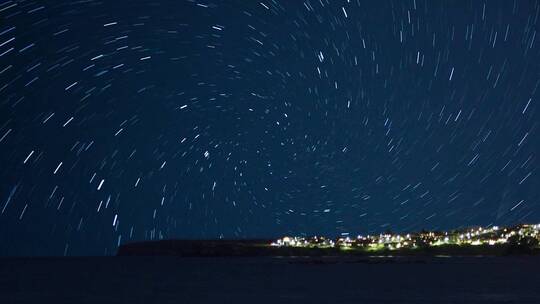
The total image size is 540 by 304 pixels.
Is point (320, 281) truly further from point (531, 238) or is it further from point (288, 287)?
point (531, 238)

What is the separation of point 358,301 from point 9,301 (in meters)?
18.8

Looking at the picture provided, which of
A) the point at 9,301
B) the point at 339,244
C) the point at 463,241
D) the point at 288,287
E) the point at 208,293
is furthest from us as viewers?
the point at 339,244

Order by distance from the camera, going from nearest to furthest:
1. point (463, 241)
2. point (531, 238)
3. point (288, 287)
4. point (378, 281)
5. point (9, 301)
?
point (9, 301), point (288, 287), point (378, 281), point (531, 238), point (463, 241)

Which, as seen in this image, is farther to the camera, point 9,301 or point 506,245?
point 506,245

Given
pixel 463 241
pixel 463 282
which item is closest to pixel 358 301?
pixel 463 282

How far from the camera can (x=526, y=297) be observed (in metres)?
40.0

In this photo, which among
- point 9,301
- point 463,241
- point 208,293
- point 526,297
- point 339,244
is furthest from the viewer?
point 339,244

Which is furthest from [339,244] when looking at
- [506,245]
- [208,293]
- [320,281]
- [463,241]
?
[208,293]

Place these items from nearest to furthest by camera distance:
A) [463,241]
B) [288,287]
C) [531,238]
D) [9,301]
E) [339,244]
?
[9,301], [288,287], [531,238], [463,241], [339,244]

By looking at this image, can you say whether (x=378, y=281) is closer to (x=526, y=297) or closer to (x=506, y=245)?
(x=526, y=297)

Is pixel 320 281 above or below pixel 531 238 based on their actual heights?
below

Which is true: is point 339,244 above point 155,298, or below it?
above

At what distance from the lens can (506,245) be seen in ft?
458

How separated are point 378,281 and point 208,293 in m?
15.7
